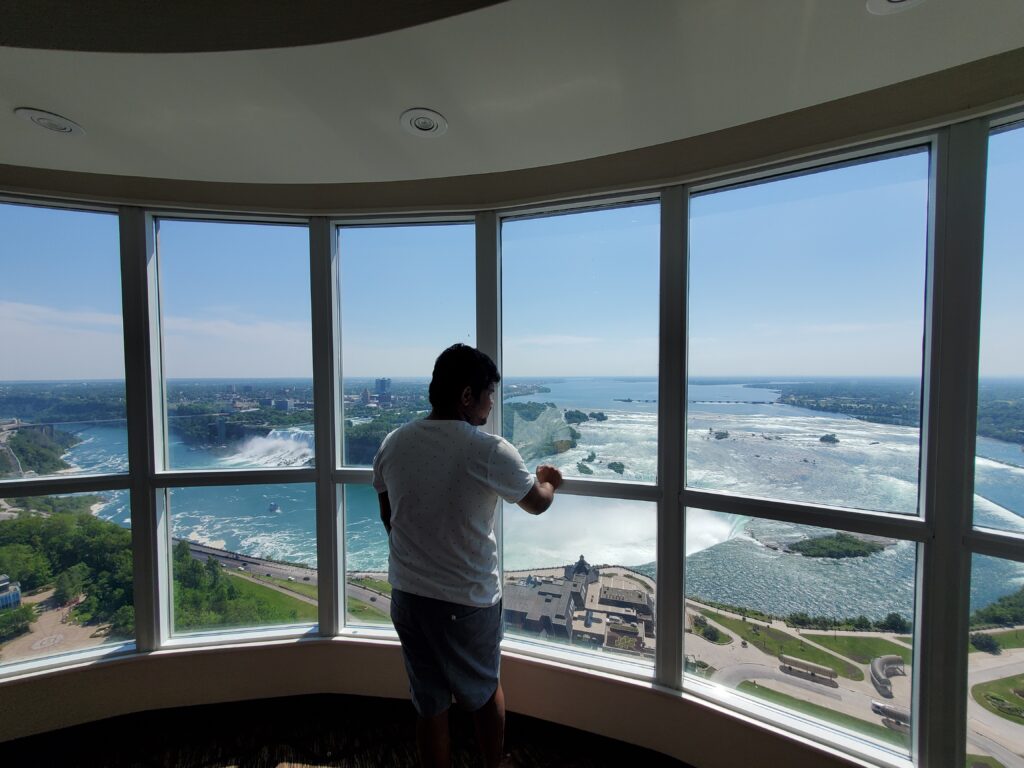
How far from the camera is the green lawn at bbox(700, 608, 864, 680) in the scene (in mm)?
1380

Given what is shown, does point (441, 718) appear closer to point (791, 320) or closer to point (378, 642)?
point (378, 642)

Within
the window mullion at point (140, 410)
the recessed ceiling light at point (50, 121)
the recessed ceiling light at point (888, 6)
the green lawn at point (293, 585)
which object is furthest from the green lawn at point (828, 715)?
the recessed ceiling light at point (50, 121)

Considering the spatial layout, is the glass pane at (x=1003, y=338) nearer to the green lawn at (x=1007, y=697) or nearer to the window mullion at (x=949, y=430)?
the window mullion at (x=949, y=430)

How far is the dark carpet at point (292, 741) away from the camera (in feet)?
5.20

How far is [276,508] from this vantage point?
74.9 inches

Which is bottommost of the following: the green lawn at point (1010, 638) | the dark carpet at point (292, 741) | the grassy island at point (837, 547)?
the dark carpet at point (292, 741)

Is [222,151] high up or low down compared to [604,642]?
up

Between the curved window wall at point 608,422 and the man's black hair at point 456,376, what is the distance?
557 mm

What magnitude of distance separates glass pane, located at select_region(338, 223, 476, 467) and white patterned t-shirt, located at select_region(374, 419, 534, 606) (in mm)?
750

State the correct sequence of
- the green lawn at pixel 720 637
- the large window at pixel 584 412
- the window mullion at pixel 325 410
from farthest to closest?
the window mullion at pixel 325 410, the large window at pixel 584 412, the green lawn at pixel 720 637

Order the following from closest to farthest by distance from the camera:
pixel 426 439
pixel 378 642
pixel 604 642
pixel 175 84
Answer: pixel 175 84 < pixel 426 439 < pixel 604 642 < pixel 378 642

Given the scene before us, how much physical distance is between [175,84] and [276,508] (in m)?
1.67

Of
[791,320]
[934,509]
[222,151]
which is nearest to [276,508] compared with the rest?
[222,151]

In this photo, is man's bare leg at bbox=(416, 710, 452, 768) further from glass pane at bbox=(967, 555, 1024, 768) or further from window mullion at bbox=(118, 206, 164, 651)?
glass pane at bbox=(967, 555, 1024, 768)
